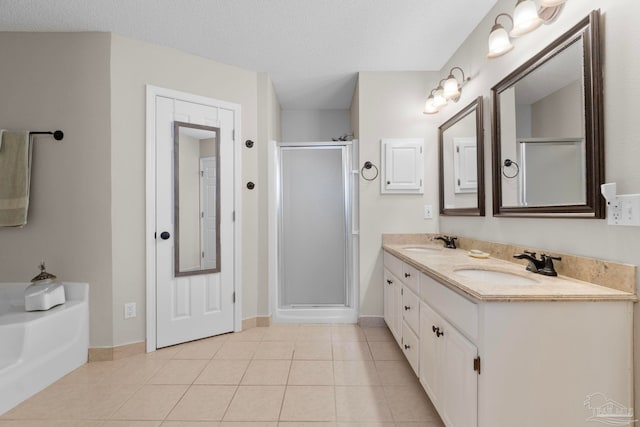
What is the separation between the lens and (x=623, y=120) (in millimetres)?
1109

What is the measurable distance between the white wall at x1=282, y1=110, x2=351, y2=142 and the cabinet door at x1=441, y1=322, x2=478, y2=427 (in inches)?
116

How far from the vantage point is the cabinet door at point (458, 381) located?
1111mm

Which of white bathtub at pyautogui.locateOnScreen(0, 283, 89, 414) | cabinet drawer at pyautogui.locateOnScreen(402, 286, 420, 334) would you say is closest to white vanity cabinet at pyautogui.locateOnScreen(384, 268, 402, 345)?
cabinet drawer at pyautogui.locateOnScreen(402, 286, 420, 334)

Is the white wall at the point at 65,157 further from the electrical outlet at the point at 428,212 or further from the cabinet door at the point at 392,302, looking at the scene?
the electrical outlet at the point at 428,212

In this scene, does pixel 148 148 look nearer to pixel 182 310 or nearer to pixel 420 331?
pixel 182 310

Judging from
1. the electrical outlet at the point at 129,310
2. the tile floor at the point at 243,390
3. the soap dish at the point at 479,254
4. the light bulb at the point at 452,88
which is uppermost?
the light bulb at the point at 452,88

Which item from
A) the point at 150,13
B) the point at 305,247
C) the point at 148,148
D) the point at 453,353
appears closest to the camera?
the point at 453,353

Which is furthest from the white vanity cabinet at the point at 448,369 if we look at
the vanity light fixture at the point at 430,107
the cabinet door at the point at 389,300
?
the vanity light fixture at the point at 430,107

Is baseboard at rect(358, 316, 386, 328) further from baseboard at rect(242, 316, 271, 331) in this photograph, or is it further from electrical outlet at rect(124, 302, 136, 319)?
electrical outlet at rect(124, 302, 136, 319)

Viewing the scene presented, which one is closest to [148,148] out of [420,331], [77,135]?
[77,135]

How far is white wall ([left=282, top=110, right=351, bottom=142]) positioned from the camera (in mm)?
3807

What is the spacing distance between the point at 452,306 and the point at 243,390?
1.37 m

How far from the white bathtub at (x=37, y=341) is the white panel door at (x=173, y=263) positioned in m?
0.51

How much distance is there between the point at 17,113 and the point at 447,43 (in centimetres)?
336
